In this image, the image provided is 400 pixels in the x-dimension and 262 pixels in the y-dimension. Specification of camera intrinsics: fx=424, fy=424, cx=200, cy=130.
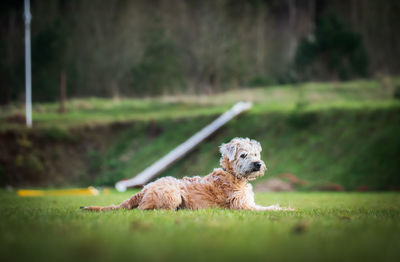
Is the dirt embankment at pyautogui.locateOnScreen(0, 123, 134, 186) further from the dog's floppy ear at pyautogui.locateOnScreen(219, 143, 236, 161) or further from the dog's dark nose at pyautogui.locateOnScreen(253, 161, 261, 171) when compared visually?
the dog's dark nose at pyautogui.locateOnScreen(253, 161, 261, 171)

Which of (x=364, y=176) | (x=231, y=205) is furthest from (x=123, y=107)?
(x=231, y=205)

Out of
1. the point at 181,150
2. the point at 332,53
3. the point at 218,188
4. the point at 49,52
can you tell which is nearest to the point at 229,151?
the point at 218,188

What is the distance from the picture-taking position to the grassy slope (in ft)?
77.2

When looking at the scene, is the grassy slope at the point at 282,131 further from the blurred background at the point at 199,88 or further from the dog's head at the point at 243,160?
the dog's head at the point at 243,160

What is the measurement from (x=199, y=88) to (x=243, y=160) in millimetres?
40487

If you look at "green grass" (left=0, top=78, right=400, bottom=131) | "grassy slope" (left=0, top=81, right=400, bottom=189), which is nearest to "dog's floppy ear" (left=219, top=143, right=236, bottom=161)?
"grassy slope" (left=0, top=81, right=400, bottom=189)

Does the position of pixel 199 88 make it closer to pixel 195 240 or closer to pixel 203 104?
pixel 203 104

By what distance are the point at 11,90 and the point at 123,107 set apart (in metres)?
13.3

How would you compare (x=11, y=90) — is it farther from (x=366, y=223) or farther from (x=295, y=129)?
(x=366, y=223)

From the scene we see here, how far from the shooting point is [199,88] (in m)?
48.8

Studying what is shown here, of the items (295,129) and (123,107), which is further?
(123,107)

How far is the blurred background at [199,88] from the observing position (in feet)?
84.1

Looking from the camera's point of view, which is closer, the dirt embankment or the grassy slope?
the grassy slope

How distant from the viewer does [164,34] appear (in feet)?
155
